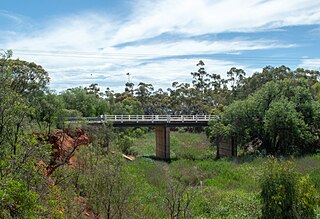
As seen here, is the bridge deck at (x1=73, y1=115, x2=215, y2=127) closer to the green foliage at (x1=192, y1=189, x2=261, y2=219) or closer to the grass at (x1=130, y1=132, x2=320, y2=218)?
the grass at (x1=130, y1=132, x2=320, y2=218)

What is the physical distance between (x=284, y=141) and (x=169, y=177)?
13520mm

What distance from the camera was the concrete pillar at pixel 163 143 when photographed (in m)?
42.2

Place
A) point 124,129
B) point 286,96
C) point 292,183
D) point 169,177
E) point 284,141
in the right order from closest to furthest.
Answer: point 292,183 → point 169,177 → point 284,141 → point 286,96 → point 124,129

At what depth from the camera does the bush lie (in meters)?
15.8

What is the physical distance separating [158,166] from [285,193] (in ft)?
70.6

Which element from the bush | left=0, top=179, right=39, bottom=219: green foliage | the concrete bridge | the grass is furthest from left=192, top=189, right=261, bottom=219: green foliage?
the concrete bridge

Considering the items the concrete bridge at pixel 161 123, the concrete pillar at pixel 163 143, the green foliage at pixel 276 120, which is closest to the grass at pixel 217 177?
the concrete pillar at pixel 163 143

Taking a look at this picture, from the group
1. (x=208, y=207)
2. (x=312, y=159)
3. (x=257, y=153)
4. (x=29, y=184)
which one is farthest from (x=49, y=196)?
(x=257, y=153)

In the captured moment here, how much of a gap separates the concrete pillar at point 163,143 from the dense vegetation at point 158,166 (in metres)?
1.96

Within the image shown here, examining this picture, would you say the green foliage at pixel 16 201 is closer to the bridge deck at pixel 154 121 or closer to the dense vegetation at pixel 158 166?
the dense vegetation at pixel 158 166

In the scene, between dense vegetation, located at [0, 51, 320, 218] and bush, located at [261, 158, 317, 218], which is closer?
dense vegetation, located at [0, 51, 320, 218]

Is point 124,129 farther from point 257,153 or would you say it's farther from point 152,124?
point 257,153

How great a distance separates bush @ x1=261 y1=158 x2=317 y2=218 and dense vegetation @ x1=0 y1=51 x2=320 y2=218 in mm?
43

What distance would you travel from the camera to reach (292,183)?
1581cm
